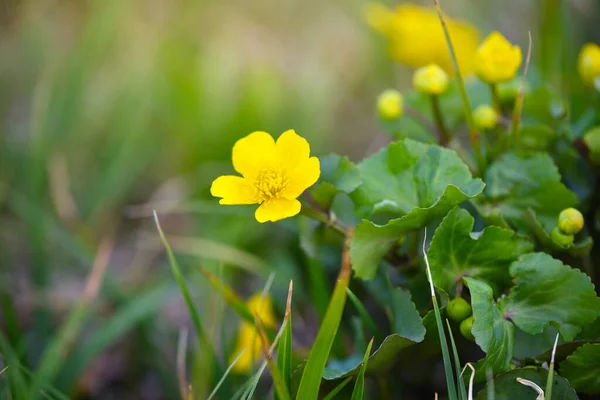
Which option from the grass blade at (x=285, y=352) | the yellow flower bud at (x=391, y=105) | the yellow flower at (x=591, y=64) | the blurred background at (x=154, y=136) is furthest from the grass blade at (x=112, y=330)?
the yellow flower at (x=591, y=64)

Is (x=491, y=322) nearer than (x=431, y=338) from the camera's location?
Yes

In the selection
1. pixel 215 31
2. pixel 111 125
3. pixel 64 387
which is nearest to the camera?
pixel 64 387

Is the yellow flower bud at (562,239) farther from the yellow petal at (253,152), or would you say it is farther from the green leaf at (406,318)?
the yellow petal at (253,152)

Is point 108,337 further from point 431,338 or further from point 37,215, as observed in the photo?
point 431,338

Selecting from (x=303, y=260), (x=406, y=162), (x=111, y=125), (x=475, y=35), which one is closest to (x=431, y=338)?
(x=406, y=162)

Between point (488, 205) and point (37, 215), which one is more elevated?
point (488, 205)

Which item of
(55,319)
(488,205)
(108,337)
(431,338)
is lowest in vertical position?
(55,319)

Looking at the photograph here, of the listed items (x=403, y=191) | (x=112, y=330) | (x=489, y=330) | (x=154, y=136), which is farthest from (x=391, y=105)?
(x=154, y=136)
